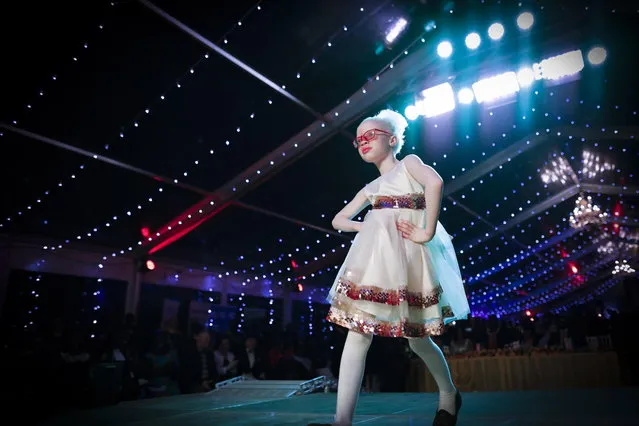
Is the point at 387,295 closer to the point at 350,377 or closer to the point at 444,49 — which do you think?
the point at 350,377

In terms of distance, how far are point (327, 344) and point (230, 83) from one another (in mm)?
4898

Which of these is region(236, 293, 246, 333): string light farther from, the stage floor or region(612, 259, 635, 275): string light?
region(612, 259, 635, 275): string light

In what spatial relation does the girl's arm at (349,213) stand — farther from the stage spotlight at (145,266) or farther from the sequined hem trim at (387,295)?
the stage spotlight at (145,266)

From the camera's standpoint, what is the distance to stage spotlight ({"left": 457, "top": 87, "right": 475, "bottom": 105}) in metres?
6.88

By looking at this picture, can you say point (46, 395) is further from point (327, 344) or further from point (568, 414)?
point (327, 344)

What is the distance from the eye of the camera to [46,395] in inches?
159

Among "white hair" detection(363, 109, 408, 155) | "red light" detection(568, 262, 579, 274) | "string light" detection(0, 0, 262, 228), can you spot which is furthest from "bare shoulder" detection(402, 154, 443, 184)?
"red light" detection(568, 262, 579, 274)

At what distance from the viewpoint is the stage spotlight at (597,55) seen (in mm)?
6043

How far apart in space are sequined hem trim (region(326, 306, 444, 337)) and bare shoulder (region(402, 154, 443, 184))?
580mm

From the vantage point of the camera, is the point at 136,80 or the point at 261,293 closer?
the point at 136,80

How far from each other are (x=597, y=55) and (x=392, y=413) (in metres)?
5.81

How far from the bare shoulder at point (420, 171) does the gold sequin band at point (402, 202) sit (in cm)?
8

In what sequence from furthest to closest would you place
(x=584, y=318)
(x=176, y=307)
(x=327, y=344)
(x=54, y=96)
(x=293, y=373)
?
(x=176, y=307) < (x=327, y=344) < (x=584, y=318) < (x=293, y=373) < (x=54, y=96)

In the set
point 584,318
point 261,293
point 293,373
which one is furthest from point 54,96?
point 584,318
